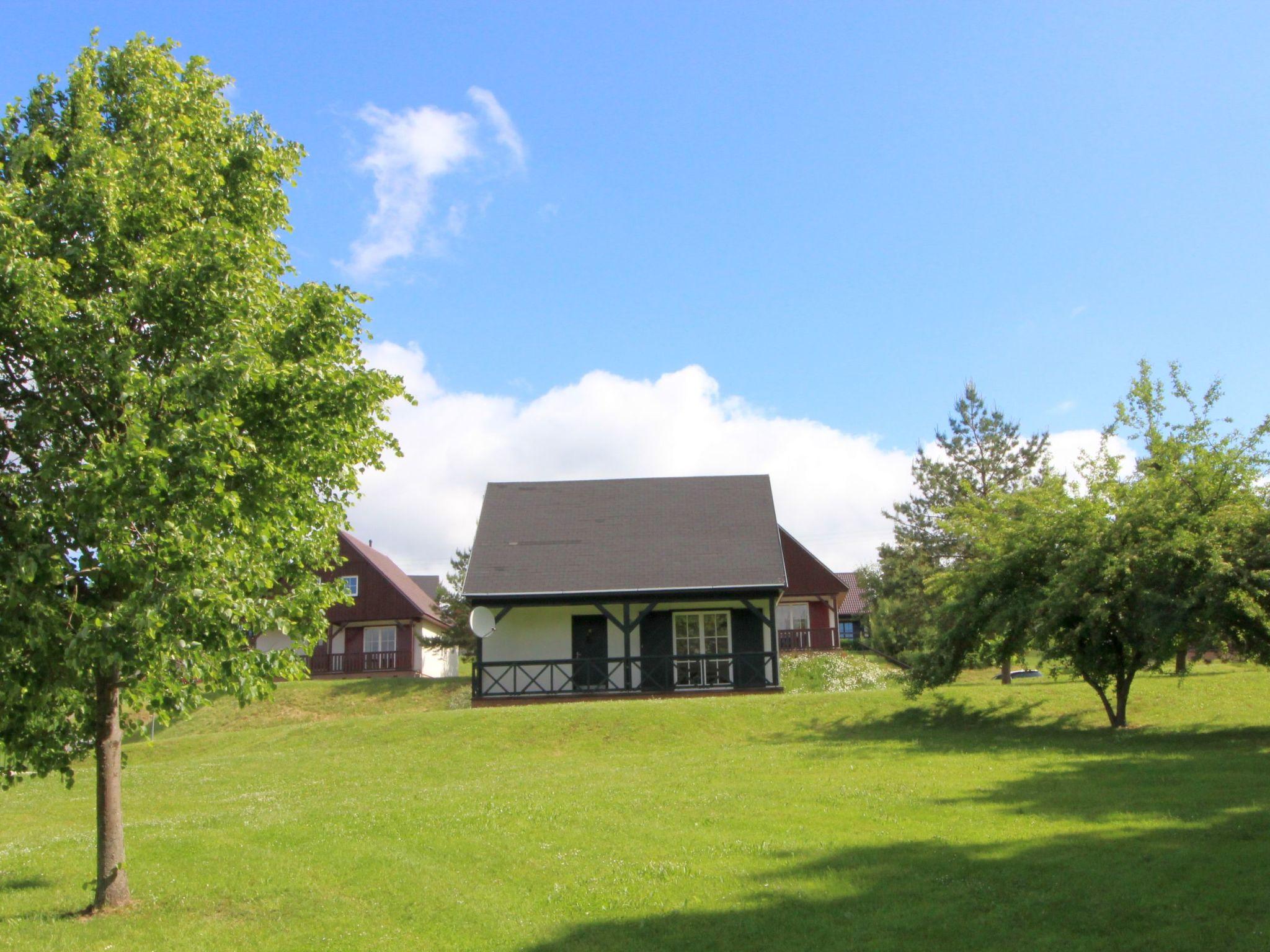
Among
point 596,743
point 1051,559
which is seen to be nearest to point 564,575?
point 596,743

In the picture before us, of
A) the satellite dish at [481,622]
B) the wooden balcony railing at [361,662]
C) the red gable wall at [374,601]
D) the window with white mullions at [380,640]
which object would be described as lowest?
the wooden balcony railing at [361,662]

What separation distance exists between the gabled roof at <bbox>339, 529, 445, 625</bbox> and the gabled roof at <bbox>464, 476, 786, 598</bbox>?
10.2 m

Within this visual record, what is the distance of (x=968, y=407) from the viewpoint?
3756cm

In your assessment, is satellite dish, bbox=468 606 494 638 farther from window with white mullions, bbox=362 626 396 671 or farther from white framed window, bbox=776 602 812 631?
window with white mullions, bbox=362 626 396 671

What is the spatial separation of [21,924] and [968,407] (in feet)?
113

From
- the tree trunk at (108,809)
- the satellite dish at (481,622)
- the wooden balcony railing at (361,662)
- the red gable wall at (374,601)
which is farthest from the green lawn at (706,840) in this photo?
the red gable wall at (374,601)

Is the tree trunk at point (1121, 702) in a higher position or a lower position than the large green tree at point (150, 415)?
lower

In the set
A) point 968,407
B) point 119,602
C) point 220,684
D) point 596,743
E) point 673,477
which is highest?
point 968,407

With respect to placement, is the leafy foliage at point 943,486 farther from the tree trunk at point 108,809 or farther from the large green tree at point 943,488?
the tree trunk at point 108,809

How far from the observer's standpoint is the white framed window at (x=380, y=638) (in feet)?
135

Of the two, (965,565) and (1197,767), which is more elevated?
(965,565)

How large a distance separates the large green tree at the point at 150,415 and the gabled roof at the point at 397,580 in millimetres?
29157

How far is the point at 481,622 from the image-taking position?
2656cm

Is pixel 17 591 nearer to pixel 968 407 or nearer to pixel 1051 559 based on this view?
pixel 1051 559
